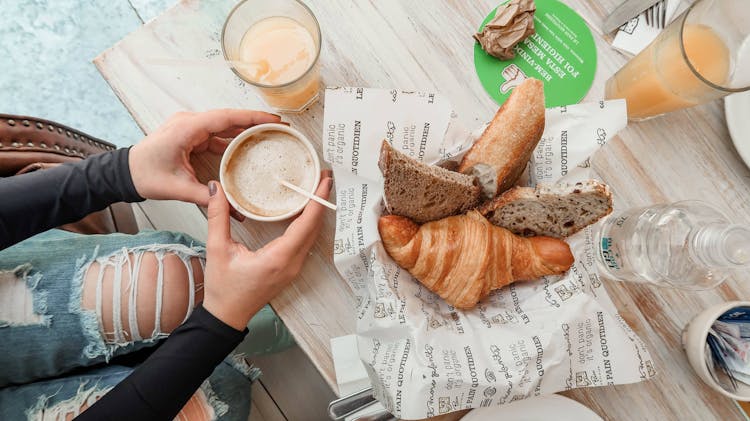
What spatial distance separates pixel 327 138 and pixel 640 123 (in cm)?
55

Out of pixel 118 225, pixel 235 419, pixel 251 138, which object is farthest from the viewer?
Result: pixel 118 225

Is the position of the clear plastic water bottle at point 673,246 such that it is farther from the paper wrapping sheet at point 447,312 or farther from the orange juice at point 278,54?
the orange juice at point 278,54

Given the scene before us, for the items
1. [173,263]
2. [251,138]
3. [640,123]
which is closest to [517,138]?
[640,123]

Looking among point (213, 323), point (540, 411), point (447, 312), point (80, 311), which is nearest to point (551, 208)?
point (447, 312)

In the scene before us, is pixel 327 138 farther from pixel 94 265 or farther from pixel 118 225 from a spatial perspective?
pixel 118 225

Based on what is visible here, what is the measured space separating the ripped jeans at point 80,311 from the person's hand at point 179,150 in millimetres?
175

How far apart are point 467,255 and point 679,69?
1.39ft

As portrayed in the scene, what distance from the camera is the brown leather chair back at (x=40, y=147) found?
2.98 ft

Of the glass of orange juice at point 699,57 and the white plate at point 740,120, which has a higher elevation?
the glass of orange juice at point 699,57

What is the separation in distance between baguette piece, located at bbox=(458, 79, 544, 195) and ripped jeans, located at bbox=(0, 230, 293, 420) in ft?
2.00

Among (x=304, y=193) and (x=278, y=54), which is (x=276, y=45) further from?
(x=304, y=193)

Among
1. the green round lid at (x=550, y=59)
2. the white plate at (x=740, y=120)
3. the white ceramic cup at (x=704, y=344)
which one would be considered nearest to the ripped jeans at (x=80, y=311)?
the green round lid at (x=550, y=59)

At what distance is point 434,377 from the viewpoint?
2.17 feet

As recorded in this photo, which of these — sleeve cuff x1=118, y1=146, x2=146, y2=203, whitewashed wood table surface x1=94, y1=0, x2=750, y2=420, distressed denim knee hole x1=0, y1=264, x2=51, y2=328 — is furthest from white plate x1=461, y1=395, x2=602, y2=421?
distressed denim knee hole x1=0, y1=264, x2=51, y2=328
